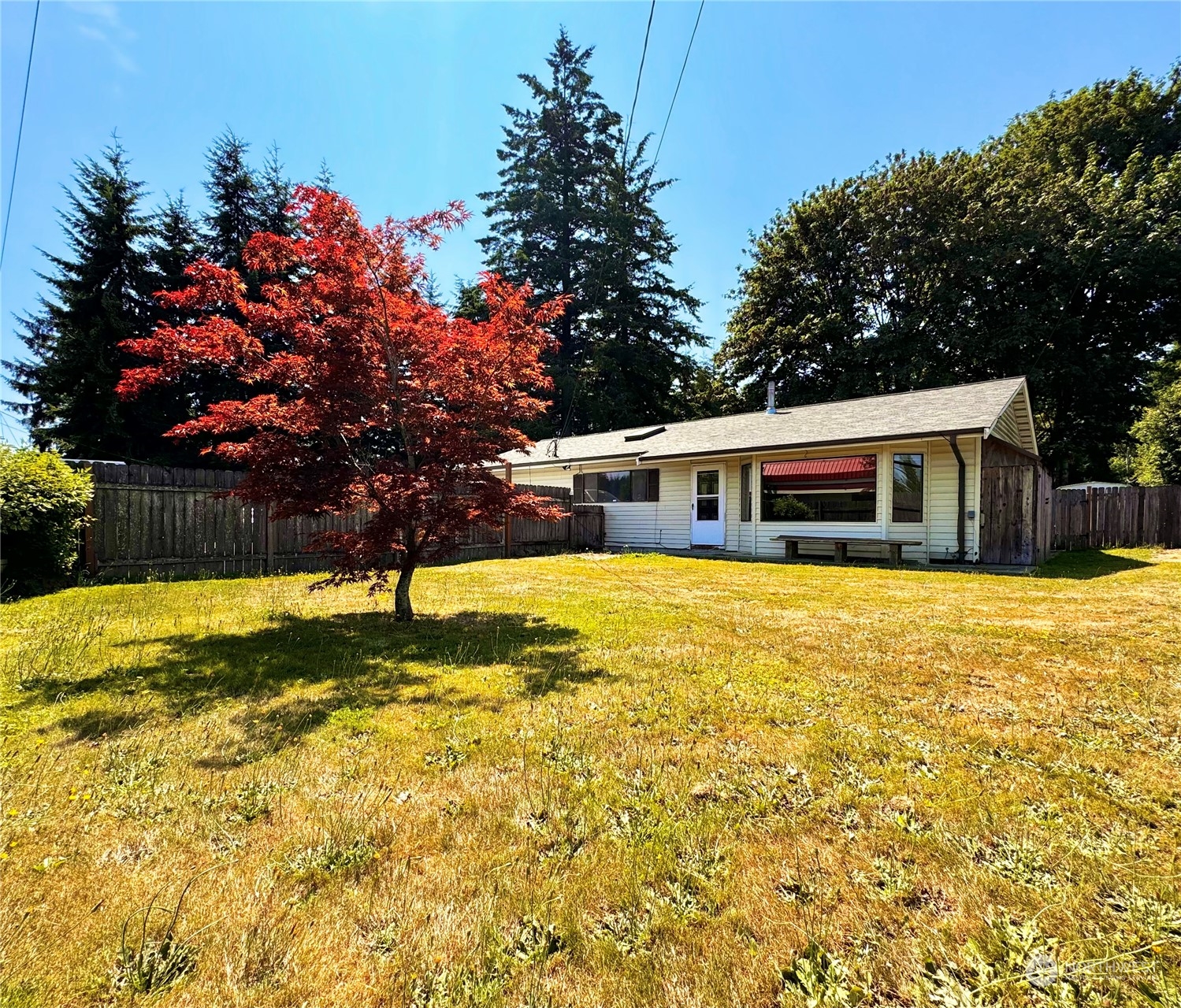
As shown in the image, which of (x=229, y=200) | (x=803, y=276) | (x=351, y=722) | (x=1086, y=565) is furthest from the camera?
(x=803, y=276)

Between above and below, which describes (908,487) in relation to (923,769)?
above

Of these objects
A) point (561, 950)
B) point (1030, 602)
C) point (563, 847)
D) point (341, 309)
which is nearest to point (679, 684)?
point (563, 847)

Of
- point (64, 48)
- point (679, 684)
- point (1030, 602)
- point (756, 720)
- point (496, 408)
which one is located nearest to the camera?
point (756, 720)

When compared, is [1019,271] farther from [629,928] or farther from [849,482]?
[629,928]

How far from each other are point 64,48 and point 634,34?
19.4 feet

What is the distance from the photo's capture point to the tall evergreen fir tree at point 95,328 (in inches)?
686

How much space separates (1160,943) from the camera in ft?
5.36

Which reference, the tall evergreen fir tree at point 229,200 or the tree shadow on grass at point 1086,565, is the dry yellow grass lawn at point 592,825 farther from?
the tall evergreen fir tree at point 229,200

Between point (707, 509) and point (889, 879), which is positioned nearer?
point (889, 879)

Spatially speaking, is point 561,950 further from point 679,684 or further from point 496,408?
point 496,408

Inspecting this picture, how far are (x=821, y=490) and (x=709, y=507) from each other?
3.13 m

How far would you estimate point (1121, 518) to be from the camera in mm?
15320

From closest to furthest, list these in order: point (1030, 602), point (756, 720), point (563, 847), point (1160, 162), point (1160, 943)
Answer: point (1160, 943)
point (563, 847)
point (756, 720)
point (1030, 602)
point (1160, 162)

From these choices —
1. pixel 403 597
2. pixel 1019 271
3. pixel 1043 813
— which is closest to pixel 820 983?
pixel 1043 813
